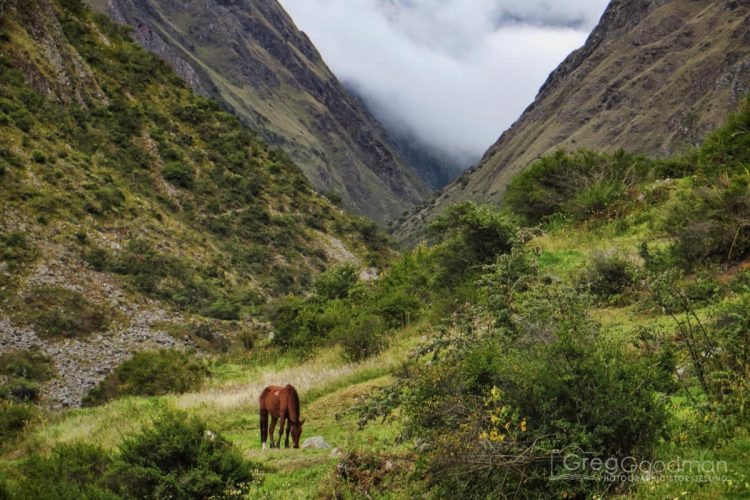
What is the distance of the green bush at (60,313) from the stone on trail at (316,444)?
1748cm

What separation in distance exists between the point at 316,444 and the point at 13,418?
29.0 ft

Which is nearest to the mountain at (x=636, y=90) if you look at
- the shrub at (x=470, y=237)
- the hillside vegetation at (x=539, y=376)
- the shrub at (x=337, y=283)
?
the shrub at (x=337, y=283)

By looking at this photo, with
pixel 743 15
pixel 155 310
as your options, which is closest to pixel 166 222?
pixel 155 310

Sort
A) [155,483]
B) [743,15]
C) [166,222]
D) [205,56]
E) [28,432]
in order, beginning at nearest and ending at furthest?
1. [155,483]
2. [28,432]
3. [166,222]
4. [743,15]
5. [205,56]

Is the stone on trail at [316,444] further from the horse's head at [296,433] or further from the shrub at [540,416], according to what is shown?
the shrub at [540,416]

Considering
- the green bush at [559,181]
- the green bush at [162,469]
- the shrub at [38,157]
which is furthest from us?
the shrub at [38,157]

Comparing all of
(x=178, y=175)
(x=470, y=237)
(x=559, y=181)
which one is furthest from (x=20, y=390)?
(x=178, y=175)

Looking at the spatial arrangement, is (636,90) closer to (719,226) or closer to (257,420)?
(719,226)

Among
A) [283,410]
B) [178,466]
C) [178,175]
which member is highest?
[283,410]

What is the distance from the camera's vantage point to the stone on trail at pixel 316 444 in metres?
8.38

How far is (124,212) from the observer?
35156 millimetres

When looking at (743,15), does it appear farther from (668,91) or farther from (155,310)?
(155,310)

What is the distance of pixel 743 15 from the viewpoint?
115812 millimetres

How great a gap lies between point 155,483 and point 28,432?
8769 millimetres
